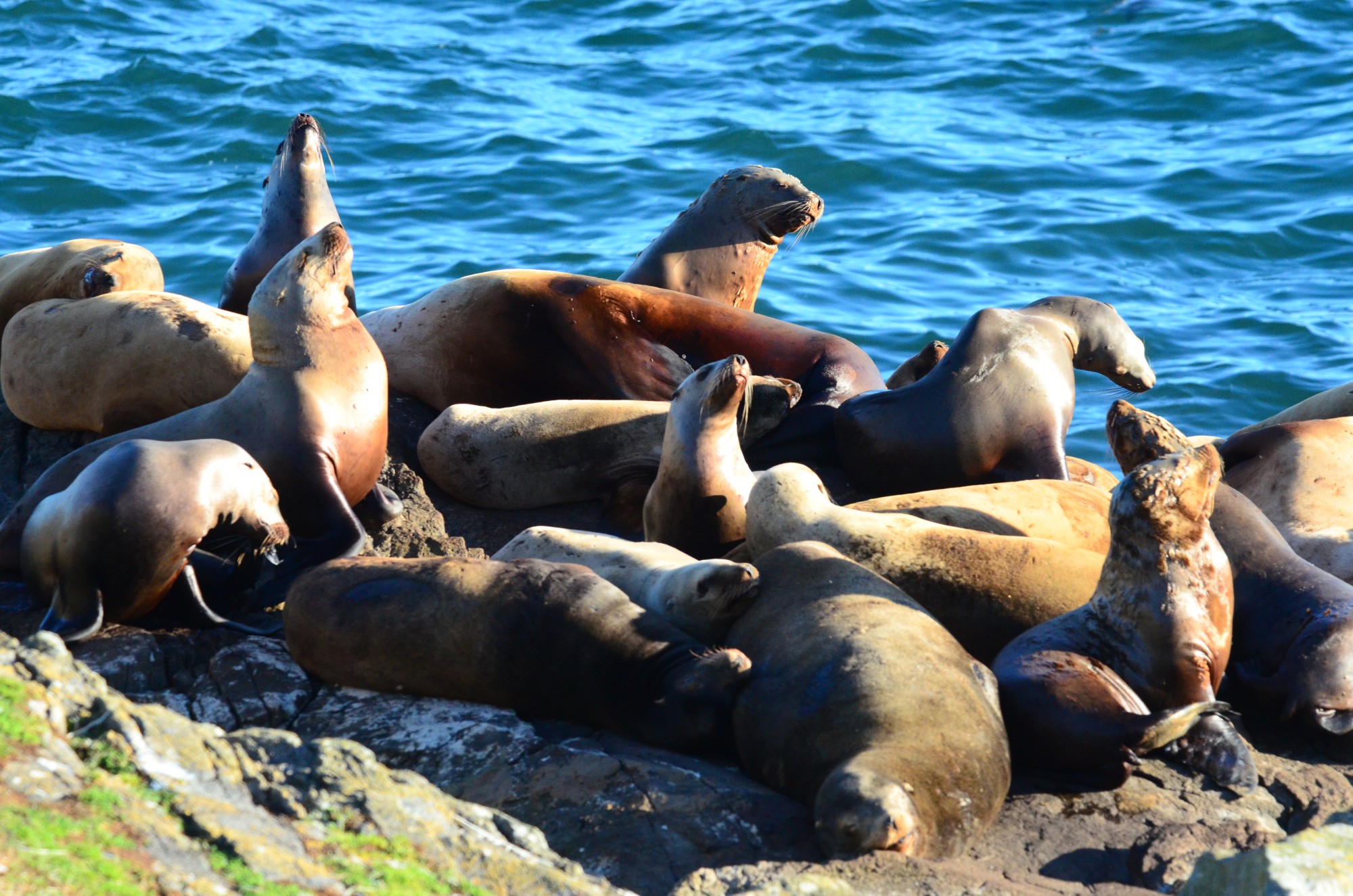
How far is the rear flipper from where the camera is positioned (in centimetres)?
365

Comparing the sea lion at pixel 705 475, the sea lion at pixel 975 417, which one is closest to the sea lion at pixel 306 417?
the sea lion at pixel 705 475

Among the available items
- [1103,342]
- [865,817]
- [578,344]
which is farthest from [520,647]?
[1103,342]

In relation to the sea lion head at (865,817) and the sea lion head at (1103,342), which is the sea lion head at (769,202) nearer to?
the sea lion head at (1103,342)

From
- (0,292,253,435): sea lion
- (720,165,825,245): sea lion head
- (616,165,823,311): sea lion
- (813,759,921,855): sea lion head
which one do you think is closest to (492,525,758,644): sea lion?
(813,759,921,855): sea lion head

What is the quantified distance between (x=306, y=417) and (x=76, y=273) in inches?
84.1

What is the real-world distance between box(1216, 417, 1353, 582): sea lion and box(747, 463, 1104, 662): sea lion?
1.13m

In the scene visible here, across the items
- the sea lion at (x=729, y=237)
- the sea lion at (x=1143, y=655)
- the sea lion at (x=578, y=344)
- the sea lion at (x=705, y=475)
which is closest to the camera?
the sea lion at (x=1143, y=655)

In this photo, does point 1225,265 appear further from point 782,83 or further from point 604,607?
point 604,607

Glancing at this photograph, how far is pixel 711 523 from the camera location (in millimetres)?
5152

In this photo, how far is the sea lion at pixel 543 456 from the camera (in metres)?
5.89

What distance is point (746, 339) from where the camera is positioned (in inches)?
262

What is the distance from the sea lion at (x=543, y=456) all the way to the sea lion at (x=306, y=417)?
1.91 feet

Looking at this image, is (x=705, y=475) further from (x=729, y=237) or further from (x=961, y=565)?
(x=729, y=237)

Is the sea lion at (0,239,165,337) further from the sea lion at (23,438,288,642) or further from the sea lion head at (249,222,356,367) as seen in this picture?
the sea lion at (23,438,288,642)
